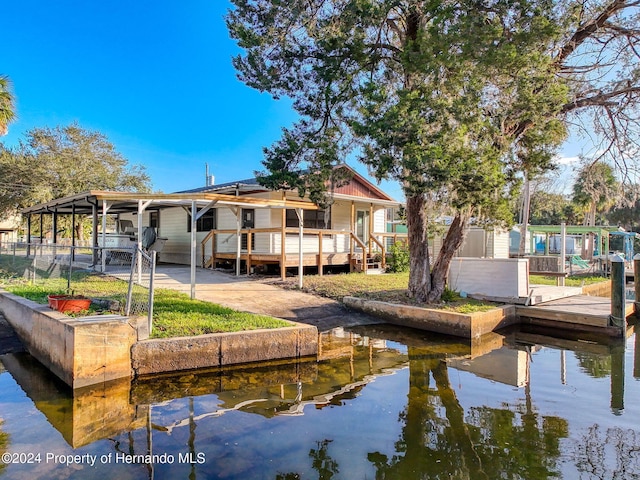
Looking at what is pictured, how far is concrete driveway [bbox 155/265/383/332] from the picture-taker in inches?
383

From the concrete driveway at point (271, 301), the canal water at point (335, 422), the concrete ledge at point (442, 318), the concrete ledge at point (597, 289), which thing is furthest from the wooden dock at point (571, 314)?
the concrete driveway at point (271, 301)

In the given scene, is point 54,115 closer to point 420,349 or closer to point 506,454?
point 420,349

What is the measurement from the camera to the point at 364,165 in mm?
8930

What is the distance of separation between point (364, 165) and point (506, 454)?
615 cm

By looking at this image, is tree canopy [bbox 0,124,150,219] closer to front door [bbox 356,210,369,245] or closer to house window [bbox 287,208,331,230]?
house window [bbox 287,208,331,230]

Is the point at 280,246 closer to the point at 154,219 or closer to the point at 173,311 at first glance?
the point at 173,311

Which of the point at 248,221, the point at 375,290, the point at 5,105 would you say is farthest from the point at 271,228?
the point at 5,105

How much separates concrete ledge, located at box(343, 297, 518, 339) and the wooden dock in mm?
439

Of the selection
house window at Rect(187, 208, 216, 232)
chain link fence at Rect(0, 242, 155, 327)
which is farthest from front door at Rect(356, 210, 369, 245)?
chain link fence at Rect(0, 242, 155, 327)

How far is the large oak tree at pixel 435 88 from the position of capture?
7.74 metres

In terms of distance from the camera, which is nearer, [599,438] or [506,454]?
[506,454]

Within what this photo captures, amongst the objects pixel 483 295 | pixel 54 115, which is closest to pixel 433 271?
pixel 483 295

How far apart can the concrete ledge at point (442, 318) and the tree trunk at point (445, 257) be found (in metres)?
0.99

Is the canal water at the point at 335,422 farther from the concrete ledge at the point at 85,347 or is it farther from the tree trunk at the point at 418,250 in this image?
the tree trunk at the point at 418,250
